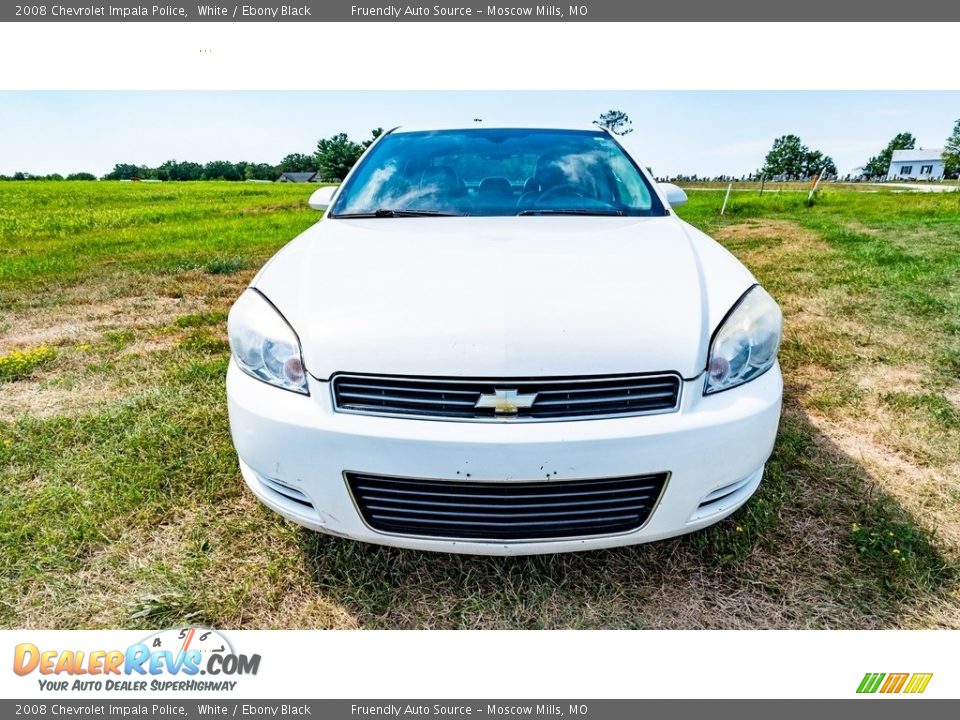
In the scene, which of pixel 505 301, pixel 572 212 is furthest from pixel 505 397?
pixel 572 212

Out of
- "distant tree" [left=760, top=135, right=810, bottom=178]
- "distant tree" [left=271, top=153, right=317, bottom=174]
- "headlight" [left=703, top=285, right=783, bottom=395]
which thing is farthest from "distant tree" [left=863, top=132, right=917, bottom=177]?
"headlight" [left=703, top=285, right=783, bottom=395]

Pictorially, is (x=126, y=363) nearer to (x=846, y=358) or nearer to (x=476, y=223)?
(x=476, y=223)

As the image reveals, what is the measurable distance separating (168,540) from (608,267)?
1.88 m

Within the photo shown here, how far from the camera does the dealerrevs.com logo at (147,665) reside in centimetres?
158

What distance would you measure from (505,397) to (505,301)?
297 millimetres

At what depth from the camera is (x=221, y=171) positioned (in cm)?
4225

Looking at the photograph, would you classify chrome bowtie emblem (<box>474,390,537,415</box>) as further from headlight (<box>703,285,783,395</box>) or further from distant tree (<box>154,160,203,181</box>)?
distant tree (<box>154,160,203,181</box>)

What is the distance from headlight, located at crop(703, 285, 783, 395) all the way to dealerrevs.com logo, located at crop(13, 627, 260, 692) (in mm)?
1629

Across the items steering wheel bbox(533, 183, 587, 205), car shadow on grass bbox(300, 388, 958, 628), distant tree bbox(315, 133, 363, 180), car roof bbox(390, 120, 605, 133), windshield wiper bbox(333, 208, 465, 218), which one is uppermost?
distant tree bbox(315, 133, 363, 180)

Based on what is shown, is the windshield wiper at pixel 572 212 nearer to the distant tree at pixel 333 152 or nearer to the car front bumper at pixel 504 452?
the car front bumper at pixel 504 452

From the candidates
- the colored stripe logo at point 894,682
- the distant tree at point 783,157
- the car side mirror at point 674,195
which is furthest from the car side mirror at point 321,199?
the distant tree at point 783,157

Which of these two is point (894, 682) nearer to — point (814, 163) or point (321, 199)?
point (321, 199)

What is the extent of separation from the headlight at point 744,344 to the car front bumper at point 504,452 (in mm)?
37

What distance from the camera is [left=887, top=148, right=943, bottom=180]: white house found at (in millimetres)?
70750
